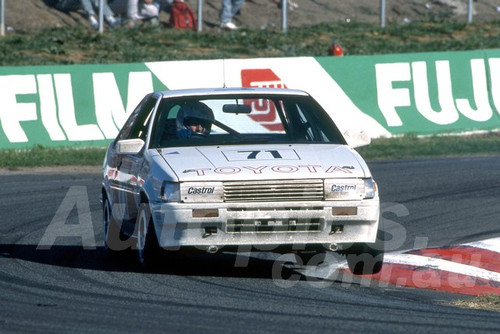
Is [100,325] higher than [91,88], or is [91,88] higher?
[100,325]

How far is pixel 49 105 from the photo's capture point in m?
19.8

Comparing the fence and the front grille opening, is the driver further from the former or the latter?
the fence

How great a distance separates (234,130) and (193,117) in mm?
404

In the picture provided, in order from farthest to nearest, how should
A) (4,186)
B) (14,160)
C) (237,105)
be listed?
(14,160), (4,186), (237,105)

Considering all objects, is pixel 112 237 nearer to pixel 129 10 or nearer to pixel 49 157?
pixel 49 157

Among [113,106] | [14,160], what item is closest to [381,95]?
[113,106]

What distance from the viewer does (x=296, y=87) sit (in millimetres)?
21500

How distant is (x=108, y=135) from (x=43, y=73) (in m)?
1.49

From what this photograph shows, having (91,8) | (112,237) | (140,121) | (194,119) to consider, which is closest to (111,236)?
(112,237)

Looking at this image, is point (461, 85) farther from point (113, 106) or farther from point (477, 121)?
point (113, 106)

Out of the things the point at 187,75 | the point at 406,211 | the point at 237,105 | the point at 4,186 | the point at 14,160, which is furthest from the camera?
the point at 187,75

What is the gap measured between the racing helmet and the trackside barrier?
30.1 feet

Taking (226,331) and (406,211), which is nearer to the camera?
(226,331)

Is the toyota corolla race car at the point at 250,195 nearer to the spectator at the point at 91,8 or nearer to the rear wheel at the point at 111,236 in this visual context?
the rear wheel at the point at 111,236
